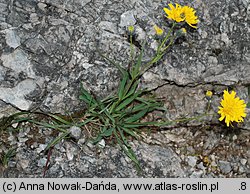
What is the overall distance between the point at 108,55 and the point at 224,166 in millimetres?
1326

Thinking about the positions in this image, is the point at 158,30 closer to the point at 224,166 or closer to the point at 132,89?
the point at 132,89

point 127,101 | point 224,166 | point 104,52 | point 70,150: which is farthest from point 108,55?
point 224,166

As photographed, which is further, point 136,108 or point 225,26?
point 225,26

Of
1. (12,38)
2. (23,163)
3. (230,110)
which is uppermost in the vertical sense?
(12,38)

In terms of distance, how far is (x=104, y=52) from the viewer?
3.37 meters

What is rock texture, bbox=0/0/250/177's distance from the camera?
127 inches

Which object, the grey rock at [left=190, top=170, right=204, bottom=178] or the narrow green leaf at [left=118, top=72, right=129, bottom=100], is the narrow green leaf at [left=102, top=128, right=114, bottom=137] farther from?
the grey rock at [left=190, top=170, right=204, bottom=178]

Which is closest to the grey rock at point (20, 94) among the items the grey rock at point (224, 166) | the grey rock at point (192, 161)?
the grey rock at point (192, 161)

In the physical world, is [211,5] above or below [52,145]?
above
